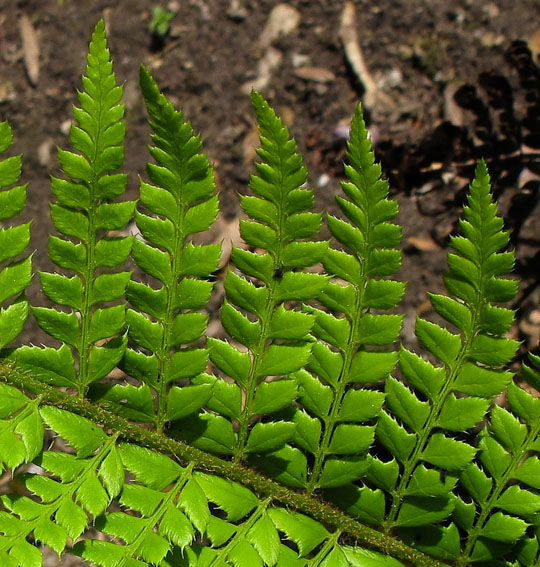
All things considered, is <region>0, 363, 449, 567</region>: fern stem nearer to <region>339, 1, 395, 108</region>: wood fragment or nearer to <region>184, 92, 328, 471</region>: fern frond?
<region>184, 92, 328, 471</region>: fern frond

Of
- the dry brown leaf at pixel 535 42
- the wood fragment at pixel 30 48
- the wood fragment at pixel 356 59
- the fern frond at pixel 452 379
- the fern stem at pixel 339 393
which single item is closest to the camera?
the fern frond at pixel 452 379

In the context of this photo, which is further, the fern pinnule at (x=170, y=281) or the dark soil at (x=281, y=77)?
the dark soil at (x=281, y=77)

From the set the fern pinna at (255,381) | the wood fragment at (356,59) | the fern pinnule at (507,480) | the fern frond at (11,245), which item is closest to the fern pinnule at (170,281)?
the fern pinna at (255,381)

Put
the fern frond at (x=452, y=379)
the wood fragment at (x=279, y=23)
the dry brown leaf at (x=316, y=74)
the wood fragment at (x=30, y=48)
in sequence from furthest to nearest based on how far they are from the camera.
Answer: the wood fragment at (x=30, y=48)
the wood fragment at (x=279, y=23)
the dry brown leaf at (x=316, y=74)
the fern frond at (x=452, y=379)

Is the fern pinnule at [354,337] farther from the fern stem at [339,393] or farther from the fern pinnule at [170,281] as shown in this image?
the fern pinnule at [170,281]

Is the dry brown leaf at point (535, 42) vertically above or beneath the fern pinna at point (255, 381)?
above

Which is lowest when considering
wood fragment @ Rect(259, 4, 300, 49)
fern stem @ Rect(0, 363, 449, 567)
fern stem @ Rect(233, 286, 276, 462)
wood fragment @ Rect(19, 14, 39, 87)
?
fern stem @ Rect(0, 363, 449, 567)

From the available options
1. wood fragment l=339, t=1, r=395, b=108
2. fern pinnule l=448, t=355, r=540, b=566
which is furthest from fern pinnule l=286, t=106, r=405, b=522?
wood fragment l=339, t=1, r=395, b=108
